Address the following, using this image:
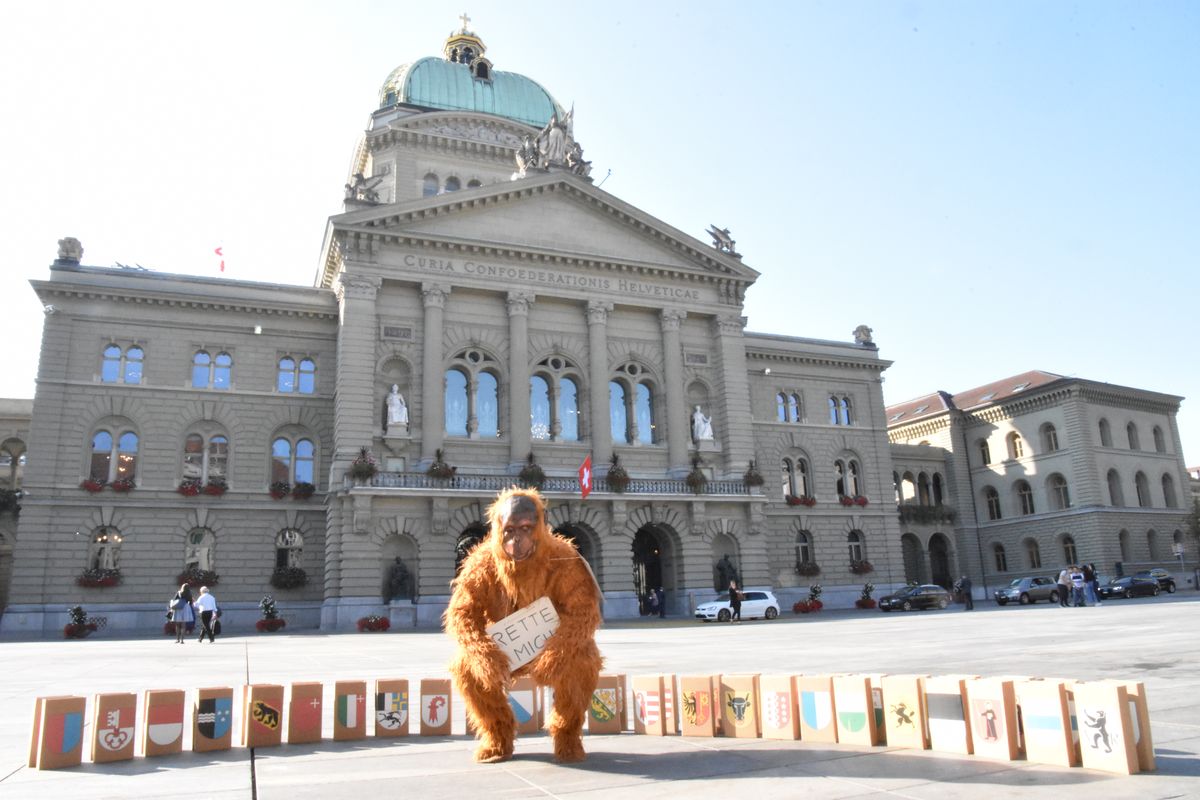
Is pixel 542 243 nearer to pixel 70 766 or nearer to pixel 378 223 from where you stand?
pixel 378 223

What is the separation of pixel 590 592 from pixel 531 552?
565mm

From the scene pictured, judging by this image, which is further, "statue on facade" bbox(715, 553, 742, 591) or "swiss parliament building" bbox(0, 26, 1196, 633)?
"statue on facade" bbox(715, 553, 742, 591)

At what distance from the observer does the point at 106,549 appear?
35500 millimetres

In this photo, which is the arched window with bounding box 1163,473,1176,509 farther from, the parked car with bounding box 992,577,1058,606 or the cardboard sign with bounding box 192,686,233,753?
the cardboard sign with bounding box 192,686,233,753

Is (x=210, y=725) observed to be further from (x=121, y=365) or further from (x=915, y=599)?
(x=915, y=599)

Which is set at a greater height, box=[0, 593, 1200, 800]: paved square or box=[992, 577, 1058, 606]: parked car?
box=[992, 577, 1058, 606]: parked car

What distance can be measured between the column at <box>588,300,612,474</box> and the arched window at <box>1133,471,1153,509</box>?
3999 cm

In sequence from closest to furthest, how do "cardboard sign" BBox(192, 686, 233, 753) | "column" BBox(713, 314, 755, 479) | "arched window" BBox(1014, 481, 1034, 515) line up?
"cardboard sign" BBox(192, 686, 233, 753) → "column" BBox(713, 314, 755, 479) → "arched window" BBox(1014, 481, 1034, 515)

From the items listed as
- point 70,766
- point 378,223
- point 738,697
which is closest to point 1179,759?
point 738,697

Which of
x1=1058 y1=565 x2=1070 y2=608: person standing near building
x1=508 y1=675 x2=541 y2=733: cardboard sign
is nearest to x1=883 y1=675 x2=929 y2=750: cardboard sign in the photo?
x1=508 y1=675 x2=541 y2=733: cardboard sign

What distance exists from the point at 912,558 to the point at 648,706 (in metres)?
54.7

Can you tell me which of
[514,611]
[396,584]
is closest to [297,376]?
[396,584]

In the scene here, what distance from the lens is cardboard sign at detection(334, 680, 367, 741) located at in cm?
773

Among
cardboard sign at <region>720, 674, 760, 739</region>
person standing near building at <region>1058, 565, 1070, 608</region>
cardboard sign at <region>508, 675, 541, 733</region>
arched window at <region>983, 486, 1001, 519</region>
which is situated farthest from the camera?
arched window at <region>983, 486, 1001, 519</region>
